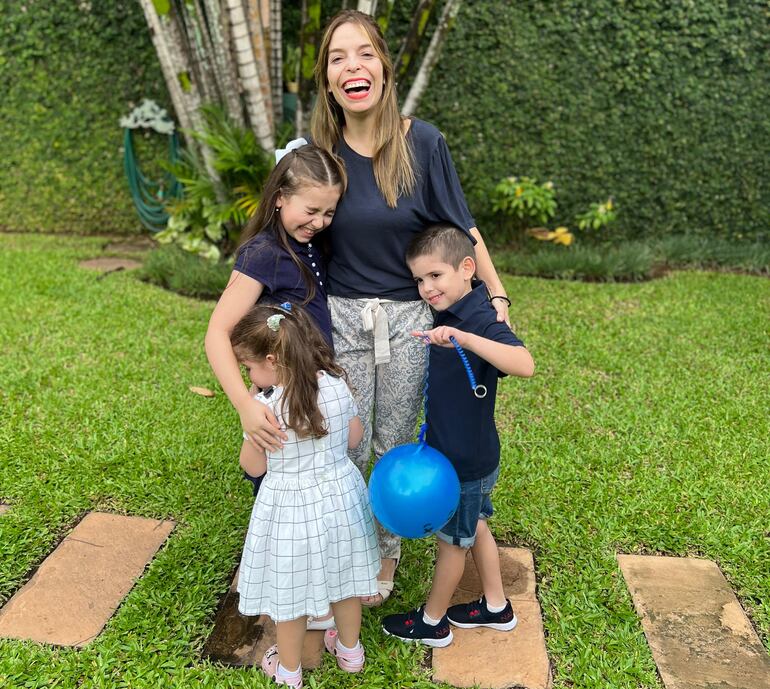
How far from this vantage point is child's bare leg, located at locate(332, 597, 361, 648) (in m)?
2.02

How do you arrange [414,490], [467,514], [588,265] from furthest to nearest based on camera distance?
[588,265]
[467,514]
[414,490]

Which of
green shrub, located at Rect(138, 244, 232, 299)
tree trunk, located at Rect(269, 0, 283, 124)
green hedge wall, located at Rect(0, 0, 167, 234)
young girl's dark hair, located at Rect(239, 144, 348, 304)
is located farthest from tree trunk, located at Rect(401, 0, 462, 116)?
young girl's dark hair, located at Rect(239, 144, 348, 304)

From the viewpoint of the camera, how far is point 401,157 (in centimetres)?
198

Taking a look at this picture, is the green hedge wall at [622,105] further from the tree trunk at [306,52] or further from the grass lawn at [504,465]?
the grass lawn at [504,465]

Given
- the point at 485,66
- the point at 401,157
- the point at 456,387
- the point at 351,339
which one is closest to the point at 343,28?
the point at 401,157

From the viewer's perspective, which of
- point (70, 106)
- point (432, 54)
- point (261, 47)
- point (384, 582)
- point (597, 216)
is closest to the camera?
point (384, 582)

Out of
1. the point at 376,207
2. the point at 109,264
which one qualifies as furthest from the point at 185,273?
the point at 376,207

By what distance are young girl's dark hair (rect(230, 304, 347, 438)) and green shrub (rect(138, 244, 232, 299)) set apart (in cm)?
349

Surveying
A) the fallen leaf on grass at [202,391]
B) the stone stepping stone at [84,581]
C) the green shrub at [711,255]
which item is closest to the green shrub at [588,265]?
the green shrub at [711,255]

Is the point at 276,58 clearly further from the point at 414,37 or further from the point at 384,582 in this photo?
the point at 384,582

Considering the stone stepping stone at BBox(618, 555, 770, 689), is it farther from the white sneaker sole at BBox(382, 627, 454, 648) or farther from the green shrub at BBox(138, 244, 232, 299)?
the green shrub at BBox(138, 244, 232, 299)

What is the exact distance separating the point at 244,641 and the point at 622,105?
5589 millimetres

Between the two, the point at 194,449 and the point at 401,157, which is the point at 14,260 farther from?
the point at 401,157

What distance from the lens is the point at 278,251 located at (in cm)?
194
